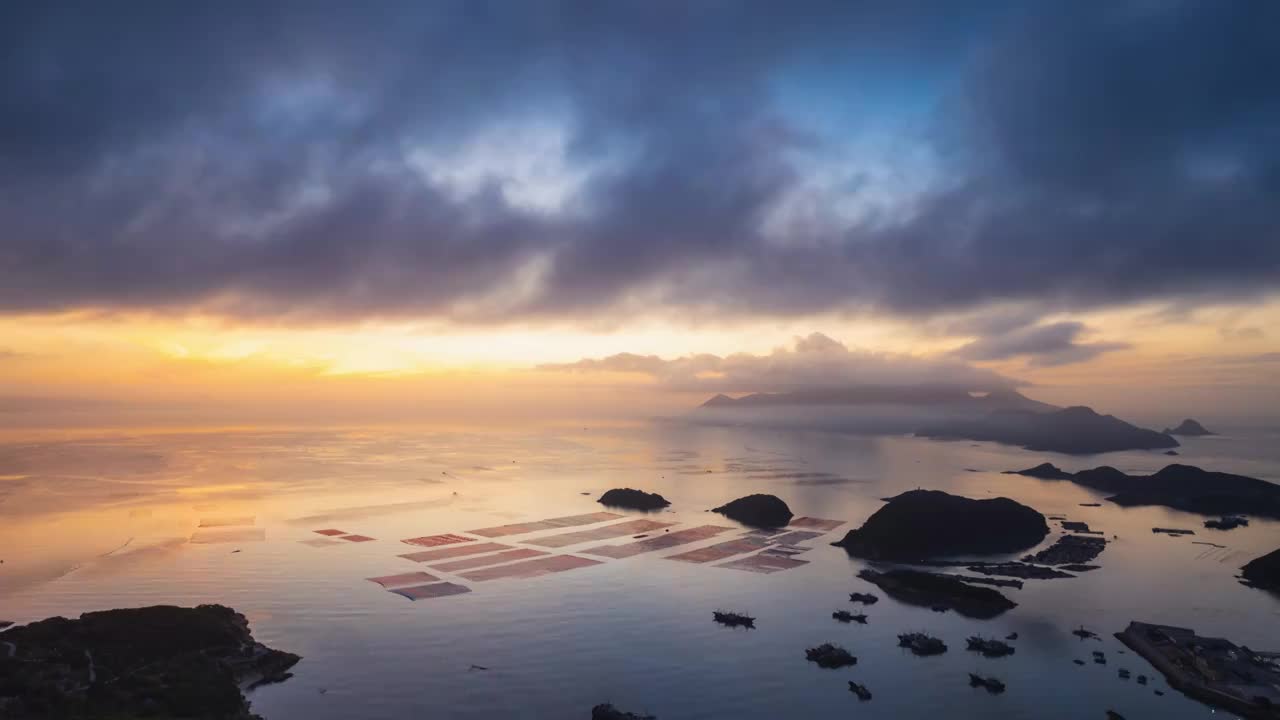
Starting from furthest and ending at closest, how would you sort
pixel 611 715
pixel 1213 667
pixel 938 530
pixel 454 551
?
pixel 938 530 < pixel 454 551 < pixel 1213 667 < pixel 611 715

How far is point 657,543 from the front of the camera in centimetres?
10556

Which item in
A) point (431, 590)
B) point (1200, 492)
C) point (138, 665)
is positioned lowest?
point (431, 590)

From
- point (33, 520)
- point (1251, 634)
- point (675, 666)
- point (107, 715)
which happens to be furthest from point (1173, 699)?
point (33, 520)

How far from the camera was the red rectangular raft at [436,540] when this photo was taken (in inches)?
4055

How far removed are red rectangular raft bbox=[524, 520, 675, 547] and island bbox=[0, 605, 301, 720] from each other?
4927 cm

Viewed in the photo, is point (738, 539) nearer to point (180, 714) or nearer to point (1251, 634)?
point (1251, 634)

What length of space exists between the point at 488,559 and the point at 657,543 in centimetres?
2695

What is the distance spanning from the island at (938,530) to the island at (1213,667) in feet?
106

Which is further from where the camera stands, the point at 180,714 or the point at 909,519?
the point at 909,519

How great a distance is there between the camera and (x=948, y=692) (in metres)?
53.0

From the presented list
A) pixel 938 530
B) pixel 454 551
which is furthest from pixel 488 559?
pixel 938 530

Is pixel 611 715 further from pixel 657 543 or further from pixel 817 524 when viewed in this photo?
pixel 817 524

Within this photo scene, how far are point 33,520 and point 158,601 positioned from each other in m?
66.6

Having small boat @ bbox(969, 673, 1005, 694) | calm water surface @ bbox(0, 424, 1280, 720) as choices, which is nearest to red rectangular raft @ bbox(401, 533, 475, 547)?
calm water surface @ bbox(0, 424, 1280, 720)
